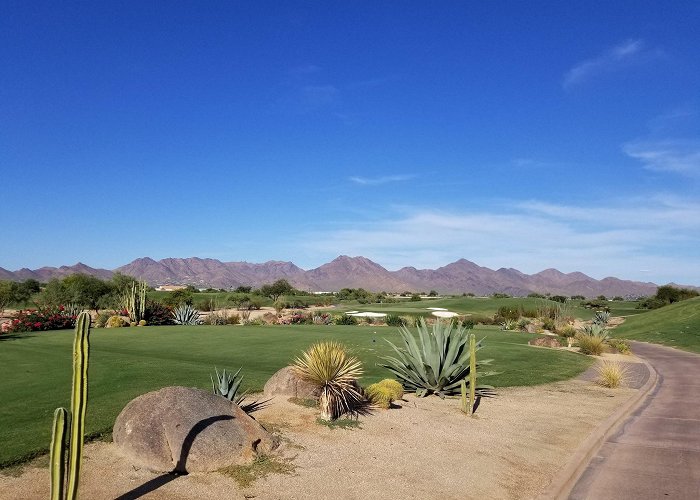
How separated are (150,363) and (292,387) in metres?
6.39

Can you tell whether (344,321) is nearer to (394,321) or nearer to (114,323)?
(394,321)

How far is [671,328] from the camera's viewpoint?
37469 mm

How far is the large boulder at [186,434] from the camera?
754 centimetres

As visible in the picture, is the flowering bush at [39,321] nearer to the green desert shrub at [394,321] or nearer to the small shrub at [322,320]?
the small shrub at [322,320]

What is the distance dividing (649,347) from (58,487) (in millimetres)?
32508

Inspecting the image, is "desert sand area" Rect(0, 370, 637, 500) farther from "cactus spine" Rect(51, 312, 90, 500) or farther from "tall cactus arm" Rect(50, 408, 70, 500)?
"tall cactus arm" Rect(50, 408, 70, 500)

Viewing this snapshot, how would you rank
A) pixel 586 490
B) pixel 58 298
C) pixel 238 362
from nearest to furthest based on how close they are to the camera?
pixel 586 490 < pixel 238 362 < pixel 58 298

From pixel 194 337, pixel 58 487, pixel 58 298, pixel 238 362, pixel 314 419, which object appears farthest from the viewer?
pixel 58 298

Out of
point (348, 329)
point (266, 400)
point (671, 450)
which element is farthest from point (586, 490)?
point (348, 329)

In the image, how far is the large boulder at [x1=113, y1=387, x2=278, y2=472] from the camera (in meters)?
7.54

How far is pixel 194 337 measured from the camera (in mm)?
25469

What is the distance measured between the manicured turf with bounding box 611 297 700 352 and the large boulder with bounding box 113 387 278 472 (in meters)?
28.3

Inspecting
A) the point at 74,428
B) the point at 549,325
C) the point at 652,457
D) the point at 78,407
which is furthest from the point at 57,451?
the point at 549,325

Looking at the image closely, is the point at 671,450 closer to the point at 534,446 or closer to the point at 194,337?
the point at 534,446
